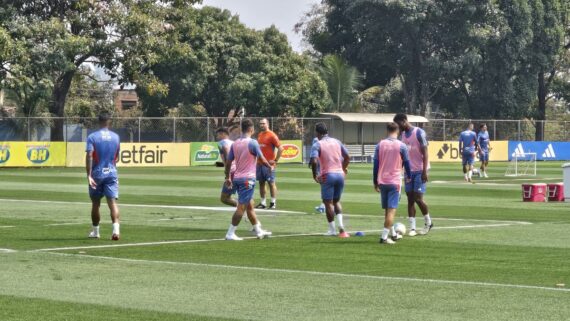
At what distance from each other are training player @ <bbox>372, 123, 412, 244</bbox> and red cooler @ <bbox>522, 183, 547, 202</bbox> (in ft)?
40.4

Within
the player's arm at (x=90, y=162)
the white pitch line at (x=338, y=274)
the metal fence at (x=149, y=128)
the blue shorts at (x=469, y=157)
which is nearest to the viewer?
the white pitch line at (x=338, y=274)

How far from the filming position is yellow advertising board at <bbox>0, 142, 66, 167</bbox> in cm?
5541

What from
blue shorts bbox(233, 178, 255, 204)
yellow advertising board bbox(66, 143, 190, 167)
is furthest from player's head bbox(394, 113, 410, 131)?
yellow advertising board bbox(66, 143, 190, 167)

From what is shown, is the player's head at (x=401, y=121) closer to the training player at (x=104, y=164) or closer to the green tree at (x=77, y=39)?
the training player at (x=104, y=164)

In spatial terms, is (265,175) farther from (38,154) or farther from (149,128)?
(149,128)

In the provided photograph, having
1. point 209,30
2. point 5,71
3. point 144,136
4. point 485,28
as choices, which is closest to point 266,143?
point 5,71

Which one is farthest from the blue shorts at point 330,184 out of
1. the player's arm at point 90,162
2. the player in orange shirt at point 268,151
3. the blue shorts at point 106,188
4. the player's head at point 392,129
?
the player in orange shirt at point 268,151

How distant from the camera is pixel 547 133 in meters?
83.2

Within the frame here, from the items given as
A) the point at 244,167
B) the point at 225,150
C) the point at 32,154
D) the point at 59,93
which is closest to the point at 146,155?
the point at 32,154

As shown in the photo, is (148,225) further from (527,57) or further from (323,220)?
(527,57)

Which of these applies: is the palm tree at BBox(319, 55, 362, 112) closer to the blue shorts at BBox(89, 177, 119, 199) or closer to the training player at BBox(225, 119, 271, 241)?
the training player at BBox(225, 119, 271, 241)

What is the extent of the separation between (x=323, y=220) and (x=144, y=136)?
1723 inches

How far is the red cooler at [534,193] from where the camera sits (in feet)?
98.6

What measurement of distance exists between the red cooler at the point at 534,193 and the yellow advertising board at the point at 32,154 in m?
31.0
